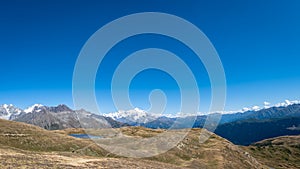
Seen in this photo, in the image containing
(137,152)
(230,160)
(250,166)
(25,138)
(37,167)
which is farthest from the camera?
(250,166)

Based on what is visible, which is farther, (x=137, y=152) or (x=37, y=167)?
(x=137, y=152)

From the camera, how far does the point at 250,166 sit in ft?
467

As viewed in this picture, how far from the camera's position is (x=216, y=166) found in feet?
374

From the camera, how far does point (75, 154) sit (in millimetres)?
80625

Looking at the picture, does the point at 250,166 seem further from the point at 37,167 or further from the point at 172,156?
the point at 37,167

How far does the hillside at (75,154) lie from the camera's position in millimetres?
58406

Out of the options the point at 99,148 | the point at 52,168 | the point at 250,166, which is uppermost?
the point at 99,148

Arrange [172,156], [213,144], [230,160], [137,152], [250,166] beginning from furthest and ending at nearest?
[213,144]
[250,166]
[230,160]
[172,156]
[137,152]

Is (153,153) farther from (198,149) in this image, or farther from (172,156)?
(198,149)

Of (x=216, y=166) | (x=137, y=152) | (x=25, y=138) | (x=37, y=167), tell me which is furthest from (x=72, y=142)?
(x=216, y=166)

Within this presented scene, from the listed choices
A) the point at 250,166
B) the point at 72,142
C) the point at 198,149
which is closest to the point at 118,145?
the point at 72,142

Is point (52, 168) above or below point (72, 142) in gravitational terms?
below

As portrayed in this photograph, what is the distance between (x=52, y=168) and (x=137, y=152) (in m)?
55.1

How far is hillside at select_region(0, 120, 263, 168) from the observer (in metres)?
58.4
